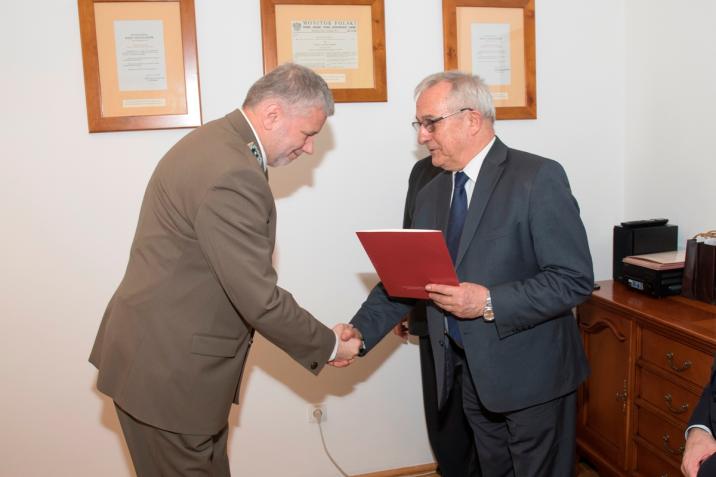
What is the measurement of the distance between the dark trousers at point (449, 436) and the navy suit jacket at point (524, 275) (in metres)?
0.79

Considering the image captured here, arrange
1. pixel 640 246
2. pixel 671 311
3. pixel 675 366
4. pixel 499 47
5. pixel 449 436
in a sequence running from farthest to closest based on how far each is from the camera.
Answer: pixel 499 47
pixel 640 246
pixel 449 436
pixel 671 311
pixel 675 366

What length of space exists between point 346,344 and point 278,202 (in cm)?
91

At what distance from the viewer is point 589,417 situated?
8.80 feet

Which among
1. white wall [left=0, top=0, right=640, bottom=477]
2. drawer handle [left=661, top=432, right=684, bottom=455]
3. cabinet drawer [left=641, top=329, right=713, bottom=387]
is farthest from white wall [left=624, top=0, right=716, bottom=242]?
drawer handle [left=661, top=432, right=684, bottom=455]

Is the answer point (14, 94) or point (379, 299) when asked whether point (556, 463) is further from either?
point (14, 94)

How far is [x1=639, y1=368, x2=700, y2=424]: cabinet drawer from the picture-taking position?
2.10 metres

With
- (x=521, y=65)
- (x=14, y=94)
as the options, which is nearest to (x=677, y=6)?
(x=521, y=65)

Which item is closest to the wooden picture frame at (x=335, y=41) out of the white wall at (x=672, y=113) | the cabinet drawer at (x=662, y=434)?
the white wall at (x=672, y=113)

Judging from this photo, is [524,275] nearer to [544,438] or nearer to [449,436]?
[544,438]

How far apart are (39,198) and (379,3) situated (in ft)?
5.39

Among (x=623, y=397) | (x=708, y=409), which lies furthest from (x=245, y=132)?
(x=623, y=397)

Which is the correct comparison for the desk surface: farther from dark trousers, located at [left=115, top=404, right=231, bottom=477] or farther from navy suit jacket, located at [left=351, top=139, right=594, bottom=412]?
dark trousers, located at [left=115, top=404, right=231, bottom=477]

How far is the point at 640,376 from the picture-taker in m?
2.33

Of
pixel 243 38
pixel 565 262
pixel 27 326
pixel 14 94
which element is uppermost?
pixel 243 38
